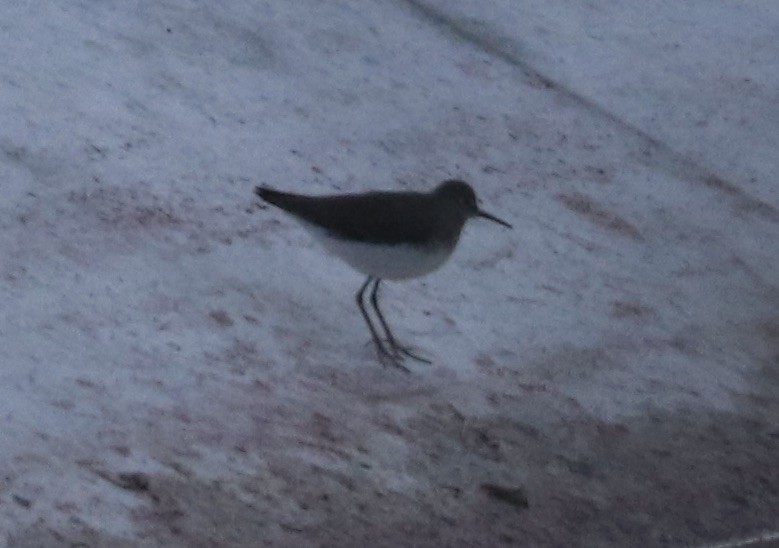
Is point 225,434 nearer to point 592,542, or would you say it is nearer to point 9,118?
point 592,542

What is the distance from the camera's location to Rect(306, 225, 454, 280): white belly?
6.33 metres

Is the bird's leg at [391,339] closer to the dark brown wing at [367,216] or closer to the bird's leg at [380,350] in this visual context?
the bird's leg at [380,350]

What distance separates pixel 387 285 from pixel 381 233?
81 centimetres

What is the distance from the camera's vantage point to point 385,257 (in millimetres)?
6332

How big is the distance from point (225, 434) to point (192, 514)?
22.9 inches

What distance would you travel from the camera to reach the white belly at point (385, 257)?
6332 mm

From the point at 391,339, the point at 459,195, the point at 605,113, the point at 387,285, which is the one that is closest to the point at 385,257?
the point at 391,339

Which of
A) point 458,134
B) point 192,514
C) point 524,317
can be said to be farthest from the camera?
point 458,134

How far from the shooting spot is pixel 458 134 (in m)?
8.67

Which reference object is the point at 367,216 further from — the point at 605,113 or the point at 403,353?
the point at 605,113

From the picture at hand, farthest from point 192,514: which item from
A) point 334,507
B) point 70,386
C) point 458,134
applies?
point 458,134

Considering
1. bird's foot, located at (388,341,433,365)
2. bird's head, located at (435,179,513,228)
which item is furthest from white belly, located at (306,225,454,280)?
bird's head, located at (435,179,513,228)

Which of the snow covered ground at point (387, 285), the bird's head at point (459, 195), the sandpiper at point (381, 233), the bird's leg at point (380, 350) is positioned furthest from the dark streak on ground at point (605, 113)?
the bird's leg at point (380, 350)

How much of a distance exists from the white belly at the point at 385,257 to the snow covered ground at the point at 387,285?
0.36 meters
